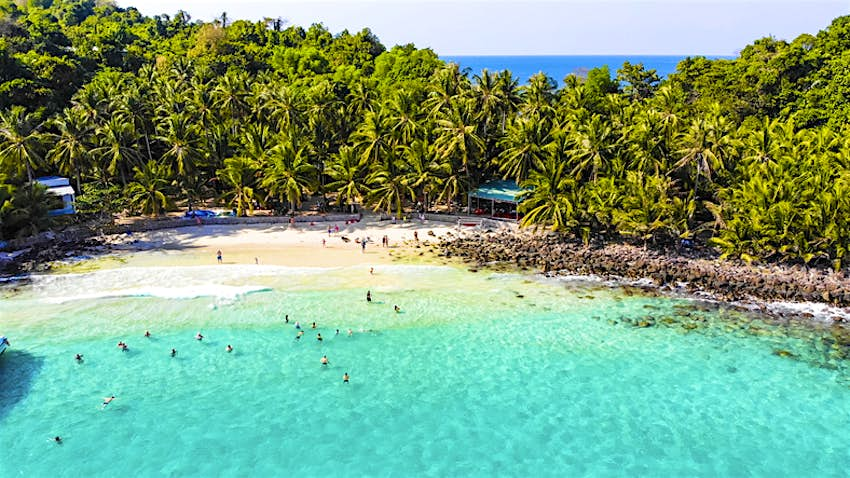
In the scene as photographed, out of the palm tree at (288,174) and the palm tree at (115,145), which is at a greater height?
the palm tree at (115,145)

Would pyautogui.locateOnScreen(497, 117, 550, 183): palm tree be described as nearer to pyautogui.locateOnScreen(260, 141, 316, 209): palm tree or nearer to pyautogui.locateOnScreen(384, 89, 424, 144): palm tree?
pyautogui.locateOnScreen(384, 89, 424, 144): palm tree

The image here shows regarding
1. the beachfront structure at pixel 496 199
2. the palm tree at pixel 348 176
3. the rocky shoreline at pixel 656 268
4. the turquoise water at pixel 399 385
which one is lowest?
the turquoise water at pixel 399 385

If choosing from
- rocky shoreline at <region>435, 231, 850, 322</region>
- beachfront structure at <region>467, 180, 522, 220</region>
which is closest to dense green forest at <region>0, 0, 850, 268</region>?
rocky shoreline at <region>435, 231, 850, 322</region>

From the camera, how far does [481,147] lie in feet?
185

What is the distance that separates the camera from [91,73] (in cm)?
7750

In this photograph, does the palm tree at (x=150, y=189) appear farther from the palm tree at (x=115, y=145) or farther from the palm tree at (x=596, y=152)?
the palm tree at (x=596, y=152)

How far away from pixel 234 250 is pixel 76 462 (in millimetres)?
25230

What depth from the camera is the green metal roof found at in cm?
5572

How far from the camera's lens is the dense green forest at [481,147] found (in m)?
46.4

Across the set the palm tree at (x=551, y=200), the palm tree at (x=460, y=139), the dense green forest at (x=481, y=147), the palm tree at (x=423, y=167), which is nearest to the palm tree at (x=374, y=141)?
the dense green forest at (x=481, y=147)

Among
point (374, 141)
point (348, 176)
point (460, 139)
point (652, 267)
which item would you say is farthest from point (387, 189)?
point (652, 267)

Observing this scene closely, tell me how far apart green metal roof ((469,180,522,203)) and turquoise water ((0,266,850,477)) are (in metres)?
14.7

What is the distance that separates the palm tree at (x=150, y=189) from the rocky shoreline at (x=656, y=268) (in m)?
25.7

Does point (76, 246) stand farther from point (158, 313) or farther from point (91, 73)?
point (91, 73)
